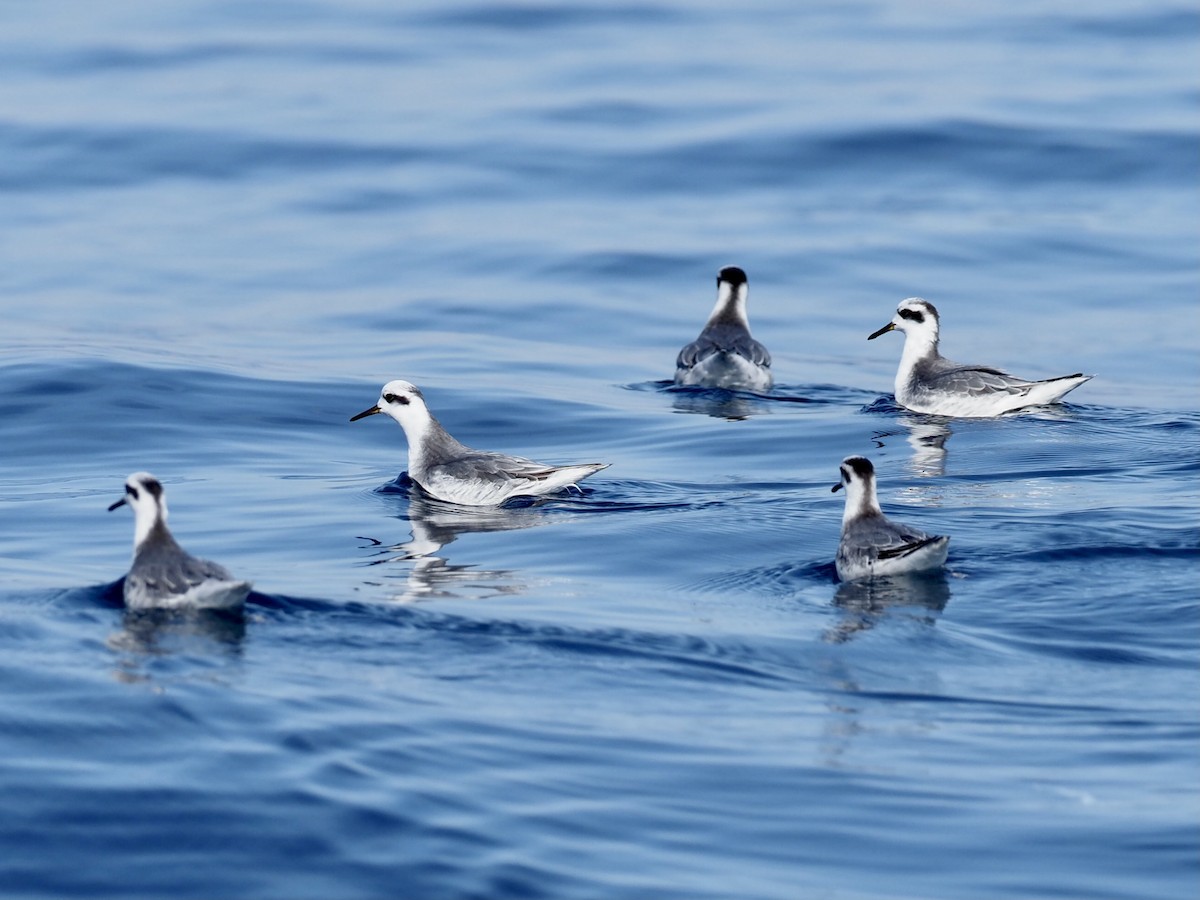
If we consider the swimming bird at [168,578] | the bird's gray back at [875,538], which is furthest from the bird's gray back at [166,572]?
the bird's gray back at [875,538]

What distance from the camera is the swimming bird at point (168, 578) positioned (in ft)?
37.7

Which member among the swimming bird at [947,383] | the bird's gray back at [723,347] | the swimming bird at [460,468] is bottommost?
the swimming bird at [460,468]

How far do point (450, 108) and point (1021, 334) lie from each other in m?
18.5

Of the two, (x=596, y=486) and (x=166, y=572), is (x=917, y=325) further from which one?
(x=166, y=572)

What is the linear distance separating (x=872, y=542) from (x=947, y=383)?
7942 millimetres

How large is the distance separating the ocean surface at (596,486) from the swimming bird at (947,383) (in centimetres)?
28

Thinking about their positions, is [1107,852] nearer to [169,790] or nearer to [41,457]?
[169,790]

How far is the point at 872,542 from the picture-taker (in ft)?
42.4

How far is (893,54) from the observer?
152 ft

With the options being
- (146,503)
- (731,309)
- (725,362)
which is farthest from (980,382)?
(146,503)

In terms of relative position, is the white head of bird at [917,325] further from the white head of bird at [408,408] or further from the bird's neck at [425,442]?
the white head of bird at [408,408]

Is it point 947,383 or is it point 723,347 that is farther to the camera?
point 723,347

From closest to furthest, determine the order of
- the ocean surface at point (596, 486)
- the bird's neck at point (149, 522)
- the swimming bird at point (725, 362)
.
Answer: the ocean surface at point (596, 486)
the bird's neck at point (149, 522)
the swimming bird at point (725, 362)

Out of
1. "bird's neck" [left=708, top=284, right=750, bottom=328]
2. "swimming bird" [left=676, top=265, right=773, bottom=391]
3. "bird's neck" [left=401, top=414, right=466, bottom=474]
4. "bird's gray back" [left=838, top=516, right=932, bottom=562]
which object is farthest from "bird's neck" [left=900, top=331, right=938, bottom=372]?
"bird's gray back" [left=838, top=516, right=932, bottom=562]
